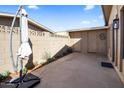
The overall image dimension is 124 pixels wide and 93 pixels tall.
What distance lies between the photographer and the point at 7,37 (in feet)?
18.7

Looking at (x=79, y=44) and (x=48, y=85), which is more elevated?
(x=79, y=44)

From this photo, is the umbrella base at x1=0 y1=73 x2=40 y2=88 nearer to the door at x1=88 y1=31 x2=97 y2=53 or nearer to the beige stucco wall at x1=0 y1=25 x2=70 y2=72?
the beige stucco wall at x1=0 y1=25 x2=70 y2=72

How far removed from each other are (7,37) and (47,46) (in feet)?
12.4

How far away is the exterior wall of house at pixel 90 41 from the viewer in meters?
12.6

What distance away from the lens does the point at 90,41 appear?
13492 mm

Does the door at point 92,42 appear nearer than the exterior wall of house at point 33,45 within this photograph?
No

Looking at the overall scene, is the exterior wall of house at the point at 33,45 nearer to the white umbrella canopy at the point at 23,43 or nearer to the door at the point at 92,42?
the white umbrella canopy at the point at 23,43

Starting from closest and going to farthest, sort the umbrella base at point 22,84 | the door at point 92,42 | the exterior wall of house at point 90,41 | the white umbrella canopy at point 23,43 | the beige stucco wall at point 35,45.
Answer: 1. the umbrella base at point 22,84
2. the white umbrella canopy at point 23,43
3. the beige stucco wall at point 35,45
4. the exterior wall of house at point 90,41
5. the door at point 92,42

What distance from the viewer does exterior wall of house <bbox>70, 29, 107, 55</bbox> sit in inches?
496

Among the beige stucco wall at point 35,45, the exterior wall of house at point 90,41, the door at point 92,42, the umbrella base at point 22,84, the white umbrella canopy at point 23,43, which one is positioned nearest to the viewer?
the umbrella base at point 22,84

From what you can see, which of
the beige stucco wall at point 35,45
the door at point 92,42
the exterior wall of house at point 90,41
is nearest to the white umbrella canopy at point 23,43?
the beige stucco wall at point 35,45
